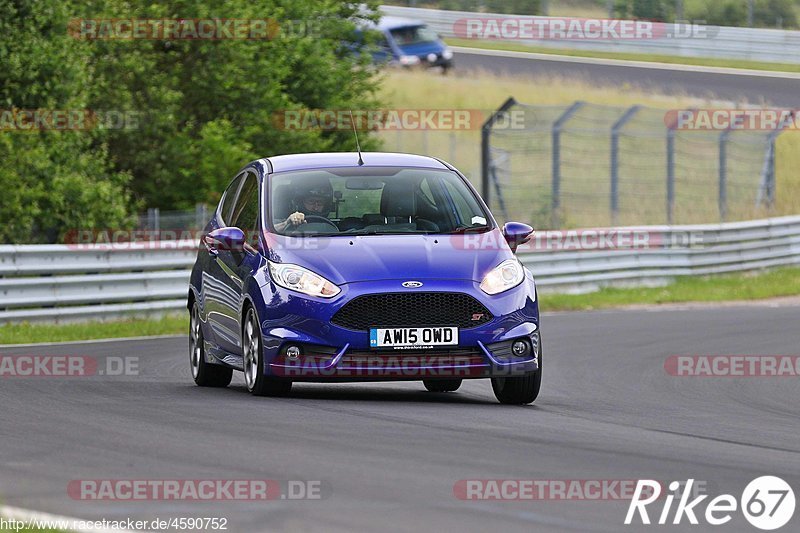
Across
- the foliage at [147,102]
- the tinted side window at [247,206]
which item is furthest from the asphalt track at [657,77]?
the tinted side window at [247,206]

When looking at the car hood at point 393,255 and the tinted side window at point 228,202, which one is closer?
the car hood at point 393,255

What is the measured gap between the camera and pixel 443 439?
28.6 ft

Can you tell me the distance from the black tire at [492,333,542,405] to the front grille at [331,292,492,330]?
2.37 ft

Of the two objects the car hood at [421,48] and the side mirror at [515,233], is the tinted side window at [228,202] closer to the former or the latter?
the side mirror at [515,233]

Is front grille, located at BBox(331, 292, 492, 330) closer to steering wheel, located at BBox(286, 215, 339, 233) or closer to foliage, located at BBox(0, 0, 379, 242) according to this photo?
steering wheel, located at BBox(286, 215, 339, 233)

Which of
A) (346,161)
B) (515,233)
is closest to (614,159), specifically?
(346,161)

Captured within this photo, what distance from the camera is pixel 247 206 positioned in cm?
1223

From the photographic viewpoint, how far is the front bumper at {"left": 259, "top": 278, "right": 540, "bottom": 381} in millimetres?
10531

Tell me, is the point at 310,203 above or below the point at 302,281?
above

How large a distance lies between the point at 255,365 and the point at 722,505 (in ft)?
15.9

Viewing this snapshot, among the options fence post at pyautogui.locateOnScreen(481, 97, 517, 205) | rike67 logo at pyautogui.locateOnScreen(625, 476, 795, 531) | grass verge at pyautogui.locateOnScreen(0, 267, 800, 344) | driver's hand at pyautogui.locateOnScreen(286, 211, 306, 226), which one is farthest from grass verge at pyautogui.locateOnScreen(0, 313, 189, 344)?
rike67 logo at pyautogui.locateOnScreen(625, 476, 795, 531)

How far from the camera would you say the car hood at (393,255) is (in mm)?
10656

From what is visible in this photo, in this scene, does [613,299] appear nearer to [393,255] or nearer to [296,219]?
[296,219]

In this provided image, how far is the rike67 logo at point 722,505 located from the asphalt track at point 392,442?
0.23 feet
